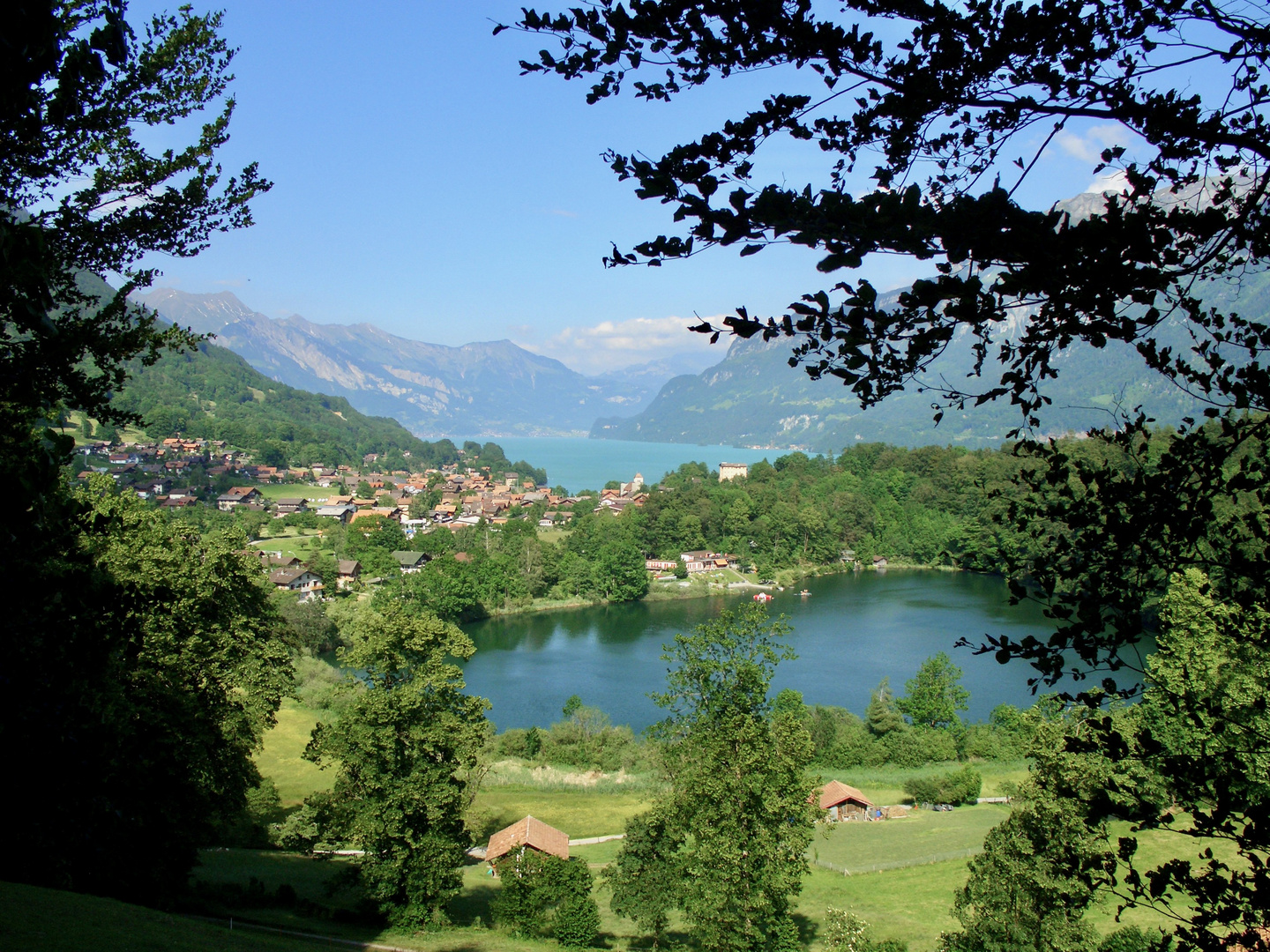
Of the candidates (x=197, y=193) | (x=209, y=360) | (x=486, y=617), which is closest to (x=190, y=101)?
(x=197, y=193)

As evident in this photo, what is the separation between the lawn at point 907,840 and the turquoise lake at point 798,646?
5.36 metres

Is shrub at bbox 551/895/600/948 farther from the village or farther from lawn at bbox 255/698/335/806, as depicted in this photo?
the village

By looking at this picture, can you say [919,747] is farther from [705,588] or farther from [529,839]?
[705,588]

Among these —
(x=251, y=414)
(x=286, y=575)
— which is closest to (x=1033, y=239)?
(x=286, y=575)

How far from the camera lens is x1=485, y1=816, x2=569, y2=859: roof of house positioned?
1333 centimetres

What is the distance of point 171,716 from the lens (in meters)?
9.46

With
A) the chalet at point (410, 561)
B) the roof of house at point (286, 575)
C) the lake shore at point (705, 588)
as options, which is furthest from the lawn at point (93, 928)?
the chalet at point (410, 561)

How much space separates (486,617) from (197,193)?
110 feet

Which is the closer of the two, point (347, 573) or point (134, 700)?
point (134, 700)

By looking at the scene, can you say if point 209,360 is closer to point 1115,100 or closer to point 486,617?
point 486,617

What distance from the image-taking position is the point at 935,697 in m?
22.6

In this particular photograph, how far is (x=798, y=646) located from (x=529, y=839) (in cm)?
2017

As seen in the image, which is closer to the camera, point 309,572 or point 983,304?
point 983,304

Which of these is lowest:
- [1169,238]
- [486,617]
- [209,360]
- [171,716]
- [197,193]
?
[486,617]
